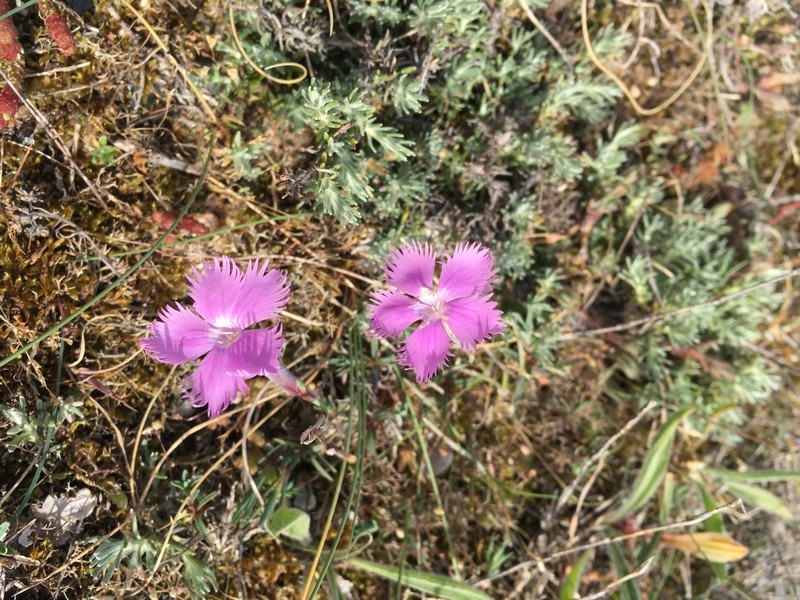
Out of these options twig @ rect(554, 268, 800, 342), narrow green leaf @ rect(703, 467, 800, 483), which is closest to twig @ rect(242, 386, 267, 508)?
twig @ rect(554, 268, 800, 342)

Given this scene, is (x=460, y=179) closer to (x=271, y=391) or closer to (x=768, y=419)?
(x=271, y=391)

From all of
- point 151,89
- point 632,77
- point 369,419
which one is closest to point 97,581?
point 369,419

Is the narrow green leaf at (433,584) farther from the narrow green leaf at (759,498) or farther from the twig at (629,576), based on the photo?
the narrow green leaf at (759,498)

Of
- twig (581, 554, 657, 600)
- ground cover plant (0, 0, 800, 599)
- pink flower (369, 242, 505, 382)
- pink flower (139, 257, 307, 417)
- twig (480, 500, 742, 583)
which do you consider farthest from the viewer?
twig (480, 500, 742, 583)

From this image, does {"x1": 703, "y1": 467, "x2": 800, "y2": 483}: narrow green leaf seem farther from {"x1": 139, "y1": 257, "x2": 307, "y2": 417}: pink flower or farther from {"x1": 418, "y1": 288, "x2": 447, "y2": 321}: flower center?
{"x1": 139, "y1": 257, "x2": 307, "y2": 417}: pink flower

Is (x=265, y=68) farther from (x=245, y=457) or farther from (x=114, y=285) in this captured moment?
(x=245, y=457)

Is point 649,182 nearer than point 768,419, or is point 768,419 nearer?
point 649,182
